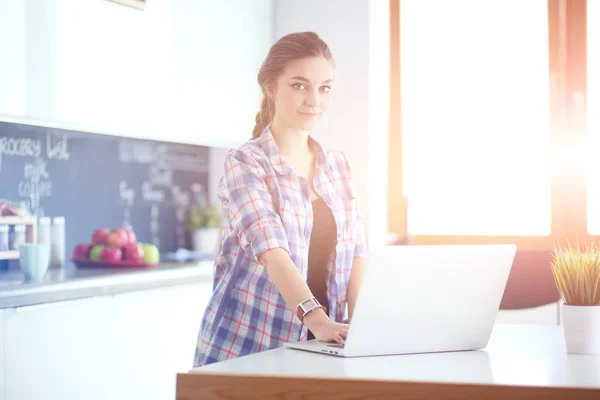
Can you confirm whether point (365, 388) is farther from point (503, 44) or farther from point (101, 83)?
point (503, 44)

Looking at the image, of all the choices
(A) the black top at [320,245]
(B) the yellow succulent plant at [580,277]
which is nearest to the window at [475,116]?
(A) the black top at [320,245]

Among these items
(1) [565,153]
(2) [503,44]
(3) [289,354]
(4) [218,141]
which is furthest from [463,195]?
(3) [289,354]

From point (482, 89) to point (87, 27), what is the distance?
2.23 meters

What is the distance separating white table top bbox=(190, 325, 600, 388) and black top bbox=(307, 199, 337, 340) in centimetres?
49

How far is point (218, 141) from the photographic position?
3.77m

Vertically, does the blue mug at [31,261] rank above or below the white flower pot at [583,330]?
above

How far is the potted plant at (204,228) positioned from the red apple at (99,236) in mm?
802

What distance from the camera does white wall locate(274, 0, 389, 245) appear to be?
3.97 m

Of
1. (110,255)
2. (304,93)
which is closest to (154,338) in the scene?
(110,255)

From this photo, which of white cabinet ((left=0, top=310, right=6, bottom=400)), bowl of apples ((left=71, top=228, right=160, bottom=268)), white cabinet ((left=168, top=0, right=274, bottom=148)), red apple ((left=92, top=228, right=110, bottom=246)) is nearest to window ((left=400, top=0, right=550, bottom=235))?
white cabinet ((left=168, top=0, right=274, bottom=148))

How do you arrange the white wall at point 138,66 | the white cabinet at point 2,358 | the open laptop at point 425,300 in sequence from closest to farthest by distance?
1. the open laptop at point 425,300
2. the white cabinet at point 2,358
3. the white wall at point 138,66

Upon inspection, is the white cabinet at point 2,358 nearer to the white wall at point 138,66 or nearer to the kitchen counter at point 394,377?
the white wall at point 138,66

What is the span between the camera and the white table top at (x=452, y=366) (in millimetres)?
1272

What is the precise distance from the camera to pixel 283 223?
6.24 ft
